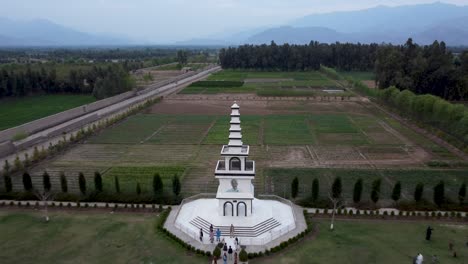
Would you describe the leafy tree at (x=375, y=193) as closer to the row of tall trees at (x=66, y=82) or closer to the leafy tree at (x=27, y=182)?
the leafy tree at (x=27, y=182)

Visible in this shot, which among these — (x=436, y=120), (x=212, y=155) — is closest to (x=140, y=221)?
(x=212, y=155)

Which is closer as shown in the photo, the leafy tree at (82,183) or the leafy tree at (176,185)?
the leafy tree at (176,185)

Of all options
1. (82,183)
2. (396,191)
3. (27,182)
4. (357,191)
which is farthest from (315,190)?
(27,182)

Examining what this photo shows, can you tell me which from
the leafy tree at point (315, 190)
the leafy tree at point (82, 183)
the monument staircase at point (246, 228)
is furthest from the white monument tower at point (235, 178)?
the leafy tree at point (82, 183)

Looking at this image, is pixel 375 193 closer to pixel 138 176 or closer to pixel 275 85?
pixel 138 176

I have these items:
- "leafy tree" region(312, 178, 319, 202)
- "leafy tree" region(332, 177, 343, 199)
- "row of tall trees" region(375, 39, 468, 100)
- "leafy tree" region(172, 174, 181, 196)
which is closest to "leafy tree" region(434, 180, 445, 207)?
"leafy tree" region(332, 177, 343, 199)

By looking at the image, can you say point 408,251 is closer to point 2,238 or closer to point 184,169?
point 184,169

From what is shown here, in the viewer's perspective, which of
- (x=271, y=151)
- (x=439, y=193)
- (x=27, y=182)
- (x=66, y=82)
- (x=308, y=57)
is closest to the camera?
(x=439, y=193)
